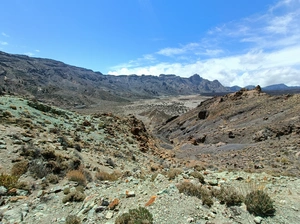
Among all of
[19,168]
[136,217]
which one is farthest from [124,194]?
[19,168]

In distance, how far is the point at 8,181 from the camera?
7953 mm

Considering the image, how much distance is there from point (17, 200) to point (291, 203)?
365 inches

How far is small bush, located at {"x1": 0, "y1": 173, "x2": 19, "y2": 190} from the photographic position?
776cm

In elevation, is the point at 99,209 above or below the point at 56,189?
above

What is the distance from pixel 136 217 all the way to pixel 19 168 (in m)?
6.80

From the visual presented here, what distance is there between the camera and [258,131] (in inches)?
968

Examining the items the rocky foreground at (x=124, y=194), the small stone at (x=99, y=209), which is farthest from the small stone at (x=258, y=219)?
the small stone at (x=99, y=209)

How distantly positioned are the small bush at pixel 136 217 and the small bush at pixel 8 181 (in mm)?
5153

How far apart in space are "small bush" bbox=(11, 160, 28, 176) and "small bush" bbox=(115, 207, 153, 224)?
6104 millimetres

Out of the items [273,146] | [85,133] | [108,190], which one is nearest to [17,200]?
[108,190]

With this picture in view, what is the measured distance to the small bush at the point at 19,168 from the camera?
8905 millimetres

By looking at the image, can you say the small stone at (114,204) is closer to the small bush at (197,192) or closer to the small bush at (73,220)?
the small bush at (73,220)

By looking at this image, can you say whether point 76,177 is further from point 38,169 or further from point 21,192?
point 21,192

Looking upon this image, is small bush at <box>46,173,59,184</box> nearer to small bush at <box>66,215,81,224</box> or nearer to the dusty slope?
small bush at <box>66,215,81,224</box>
